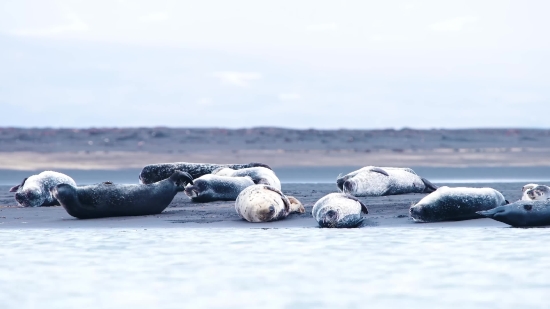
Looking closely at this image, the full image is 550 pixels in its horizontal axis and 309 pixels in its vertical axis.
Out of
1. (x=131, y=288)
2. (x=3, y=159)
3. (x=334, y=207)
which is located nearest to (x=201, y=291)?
(x=131, y=288)

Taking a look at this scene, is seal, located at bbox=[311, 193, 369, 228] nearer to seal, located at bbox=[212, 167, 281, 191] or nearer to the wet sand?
the wet sand

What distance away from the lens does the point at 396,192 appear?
1141 centimetres

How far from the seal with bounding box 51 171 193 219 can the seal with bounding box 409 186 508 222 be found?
2.50 m

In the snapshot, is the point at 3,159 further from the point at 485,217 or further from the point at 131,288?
the point at 131,288

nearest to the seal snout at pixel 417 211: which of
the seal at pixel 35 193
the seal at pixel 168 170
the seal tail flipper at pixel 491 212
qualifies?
the seal tail flipper at pixel 491 212

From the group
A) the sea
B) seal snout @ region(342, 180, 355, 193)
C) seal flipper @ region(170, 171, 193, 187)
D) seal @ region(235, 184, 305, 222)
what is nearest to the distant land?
seal snout @ region(342, 180, 355, 193)

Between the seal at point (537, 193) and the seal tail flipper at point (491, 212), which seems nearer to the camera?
the seal tail flipper at point (491, 212)

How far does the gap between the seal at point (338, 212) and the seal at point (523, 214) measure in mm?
1116

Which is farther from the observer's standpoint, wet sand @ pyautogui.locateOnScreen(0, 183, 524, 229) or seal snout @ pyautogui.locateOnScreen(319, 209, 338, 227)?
wet sand @ pyautogui.locateOnScreen(0, 183, 524, 229)

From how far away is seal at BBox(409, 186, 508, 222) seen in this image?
8211 mm

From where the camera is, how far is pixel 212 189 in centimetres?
1043

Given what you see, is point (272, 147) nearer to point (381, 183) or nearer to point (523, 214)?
point (381, 183)

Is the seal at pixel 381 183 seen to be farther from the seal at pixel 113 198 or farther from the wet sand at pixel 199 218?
the seal at pixel 113 198

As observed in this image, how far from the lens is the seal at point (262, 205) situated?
27.6ft
